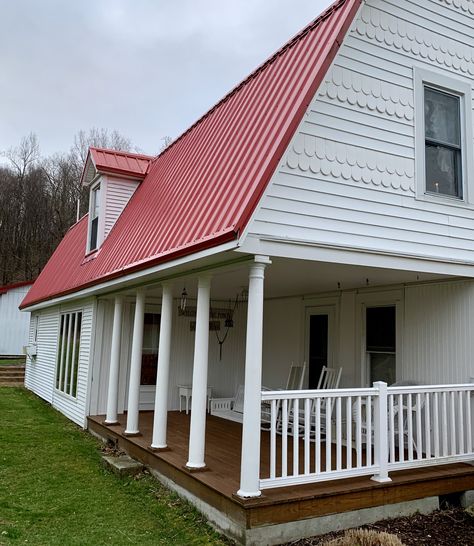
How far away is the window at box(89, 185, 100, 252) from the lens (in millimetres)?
11844

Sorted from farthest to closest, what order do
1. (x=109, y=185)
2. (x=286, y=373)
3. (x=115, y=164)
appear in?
(x=115, y=164) < (x=109, y=185) < (x=286, y=373)

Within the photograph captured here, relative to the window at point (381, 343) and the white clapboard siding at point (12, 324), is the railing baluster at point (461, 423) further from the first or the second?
the white clapboard siding at point (12, 324)

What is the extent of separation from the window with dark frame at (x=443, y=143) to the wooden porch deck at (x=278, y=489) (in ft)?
11.4

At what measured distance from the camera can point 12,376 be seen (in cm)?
1958

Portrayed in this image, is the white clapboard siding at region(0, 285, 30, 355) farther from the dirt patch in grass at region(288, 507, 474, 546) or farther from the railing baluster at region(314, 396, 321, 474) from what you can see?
the dirt patch in grass at region(288, 507, 474, 546)

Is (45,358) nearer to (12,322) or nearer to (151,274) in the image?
(151,274)

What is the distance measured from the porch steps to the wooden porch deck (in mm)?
13164

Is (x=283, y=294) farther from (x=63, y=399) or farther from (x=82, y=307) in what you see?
(x=63, y=399)

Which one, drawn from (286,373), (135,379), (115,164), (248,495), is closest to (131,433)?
(135,379)

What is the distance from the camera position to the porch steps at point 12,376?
19.1 metres

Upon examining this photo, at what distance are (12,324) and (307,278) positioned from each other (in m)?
20.7

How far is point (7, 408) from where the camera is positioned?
12.8 meters

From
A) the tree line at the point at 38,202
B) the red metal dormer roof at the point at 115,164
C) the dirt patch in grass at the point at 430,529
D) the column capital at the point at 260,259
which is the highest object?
the tree line at the point at 38,202

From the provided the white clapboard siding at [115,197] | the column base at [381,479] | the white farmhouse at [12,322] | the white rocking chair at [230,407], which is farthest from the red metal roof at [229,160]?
the white farmhouse at [12,322]
